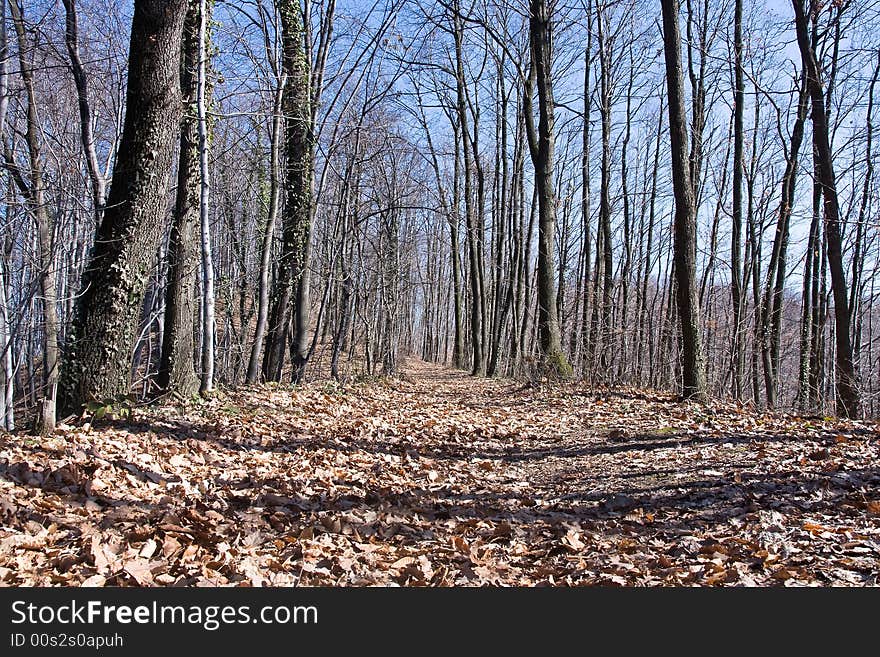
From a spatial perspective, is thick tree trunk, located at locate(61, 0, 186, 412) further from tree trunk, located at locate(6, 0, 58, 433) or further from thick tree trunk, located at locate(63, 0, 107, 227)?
thick tree trunk, located at locate(63, 0, 107, 227)

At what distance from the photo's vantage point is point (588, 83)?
59.7 feet

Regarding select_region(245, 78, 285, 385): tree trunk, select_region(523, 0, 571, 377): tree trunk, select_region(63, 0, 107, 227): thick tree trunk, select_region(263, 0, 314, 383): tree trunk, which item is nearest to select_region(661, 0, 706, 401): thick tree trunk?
select_region(523, 0, 571, 377): tree trunk

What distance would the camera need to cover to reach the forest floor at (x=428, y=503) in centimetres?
333

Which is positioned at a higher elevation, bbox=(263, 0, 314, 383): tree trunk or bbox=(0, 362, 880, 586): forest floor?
bbox=(263, 0, 314, 383): tree trunk

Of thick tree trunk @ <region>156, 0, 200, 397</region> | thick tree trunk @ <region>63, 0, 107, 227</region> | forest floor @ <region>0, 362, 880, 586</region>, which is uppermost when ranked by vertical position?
thick tree trunk @ <region>63, 0, 107, 227</region>

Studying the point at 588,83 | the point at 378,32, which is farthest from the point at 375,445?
the point at 588,83

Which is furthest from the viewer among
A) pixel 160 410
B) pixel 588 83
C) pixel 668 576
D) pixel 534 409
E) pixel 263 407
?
pixel 588 83

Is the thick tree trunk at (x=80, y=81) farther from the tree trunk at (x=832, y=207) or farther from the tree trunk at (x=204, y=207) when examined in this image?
the tree trunk at (x=832, y=207)

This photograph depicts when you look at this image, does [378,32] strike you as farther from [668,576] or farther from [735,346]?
[668,576]

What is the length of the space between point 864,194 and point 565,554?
804 inches

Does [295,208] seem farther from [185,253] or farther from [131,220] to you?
[131,220]

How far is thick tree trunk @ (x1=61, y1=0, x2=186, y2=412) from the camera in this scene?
6.36 metres

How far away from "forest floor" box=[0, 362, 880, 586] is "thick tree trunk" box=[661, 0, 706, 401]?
187 cm

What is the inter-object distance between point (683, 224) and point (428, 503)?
739 cm
